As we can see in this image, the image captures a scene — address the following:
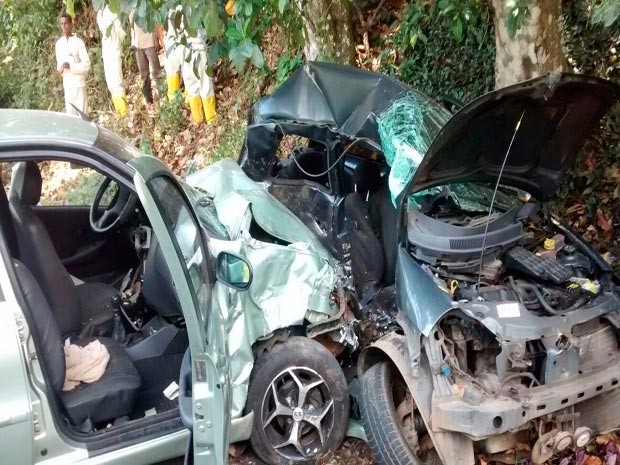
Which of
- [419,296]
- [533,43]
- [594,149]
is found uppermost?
[533,43]

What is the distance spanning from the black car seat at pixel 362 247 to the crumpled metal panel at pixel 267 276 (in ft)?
1.43

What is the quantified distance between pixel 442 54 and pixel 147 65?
251 inches

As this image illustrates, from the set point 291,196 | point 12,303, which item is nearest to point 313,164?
point 291,196

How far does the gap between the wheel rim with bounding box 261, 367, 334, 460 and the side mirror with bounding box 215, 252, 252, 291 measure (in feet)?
2.19

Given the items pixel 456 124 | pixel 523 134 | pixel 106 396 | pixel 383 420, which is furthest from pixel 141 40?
pixel 383 420

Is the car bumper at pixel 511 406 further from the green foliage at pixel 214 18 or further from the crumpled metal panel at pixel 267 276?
the green foliage at pixel 214 18

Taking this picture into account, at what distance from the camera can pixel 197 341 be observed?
8.43 ft

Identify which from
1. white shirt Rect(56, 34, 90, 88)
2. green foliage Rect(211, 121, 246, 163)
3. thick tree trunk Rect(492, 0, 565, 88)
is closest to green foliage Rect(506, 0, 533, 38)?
thick tree trunk Rect(492, 0, 565, 88)

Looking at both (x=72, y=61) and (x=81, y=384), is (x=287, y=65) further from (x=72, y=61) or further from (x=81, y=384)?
(x=81, y=384)

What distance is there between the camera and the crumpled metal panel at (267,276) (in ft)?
10.9

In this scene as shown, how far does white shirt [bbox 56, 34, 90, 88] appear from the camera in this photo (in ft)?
35.6

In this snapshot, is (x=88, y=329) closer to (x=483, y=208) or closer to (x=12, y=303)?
(x=12, y=303)

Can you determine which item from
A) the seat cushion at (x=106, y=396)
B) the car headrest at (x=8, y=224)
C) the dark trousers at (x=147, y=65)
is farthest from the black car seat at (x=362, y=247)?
the dark trousers at (x=147, y=65)

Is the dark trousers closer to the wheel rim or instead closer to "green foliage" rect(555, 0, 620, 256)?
"green foliage" rect(555, 0, 620, 256)
